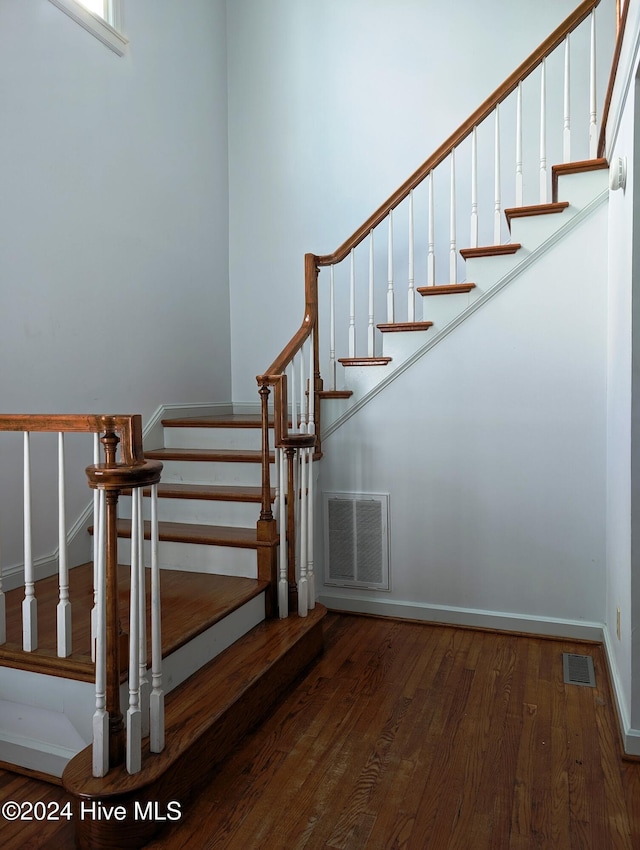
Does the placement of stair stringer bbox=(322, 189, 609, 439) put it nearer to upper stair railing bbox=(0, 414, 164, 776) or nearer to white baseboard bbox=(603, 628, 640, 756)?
white baseboard bbox=(603, 628, 640, 756)

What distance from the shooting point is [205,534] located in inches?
118

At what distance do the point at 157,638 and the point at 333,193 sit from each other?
3.77 meters

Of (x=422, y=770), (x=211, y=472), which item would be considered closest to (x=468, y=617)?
(x=422, y=770)

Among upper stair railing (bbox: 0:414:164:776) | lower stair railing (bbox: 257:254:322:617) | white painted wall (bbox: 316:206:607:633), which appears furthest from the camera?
white painted wall (bbox: 316:206:607:633)

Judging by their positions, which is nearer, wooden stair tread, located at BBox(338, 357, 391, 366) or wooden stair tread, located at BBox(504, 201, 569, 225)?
wooden stair tread, located at BBox(504, 201, 569, 225)

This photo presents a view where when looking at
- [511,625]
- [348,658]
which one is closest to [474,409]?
[511,625]

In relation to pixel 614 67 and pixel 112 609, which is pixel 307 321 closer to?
pixel 614 67

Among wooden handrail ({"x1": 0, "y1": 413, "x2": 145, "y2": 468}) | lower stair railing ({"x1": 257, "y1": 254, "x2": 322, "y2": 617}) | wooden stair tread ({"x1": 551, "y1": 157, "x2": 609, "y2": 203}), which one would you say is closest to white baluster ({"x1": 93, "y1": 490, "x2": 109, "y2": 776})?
wooden handrail ({"x1": 0, "y1": 413, "x2": 145, "y2": 468})

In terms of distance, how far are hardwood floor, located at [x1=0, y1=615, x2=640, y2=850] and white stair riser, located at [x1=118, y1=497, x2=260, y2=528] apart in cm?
83

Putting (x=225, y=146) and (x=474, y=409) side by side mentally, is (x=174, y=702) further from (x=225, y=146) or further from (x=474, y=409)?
(x=225, y=146)

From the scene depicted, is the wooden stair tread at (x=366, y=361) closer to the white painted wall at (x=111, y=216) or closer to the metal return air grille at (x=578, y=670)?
the white painted wall at (x=111, y=216)

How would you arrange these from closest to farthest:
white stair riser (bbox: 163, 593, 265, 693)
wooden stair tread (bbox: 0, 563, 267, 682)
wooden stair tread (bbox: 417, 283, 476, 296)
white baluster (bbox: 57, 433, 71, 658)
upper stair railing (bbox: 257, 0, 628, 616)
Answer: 1. white baluster (bbox: 57, 433, 71, 658)
2. wooden stair tread (bbox: 0, 563, 267, 682)
3. white stair riser (bbox: 163, 593, 265, 693)
4. upper stair railing (bbox: 257, 0, 628, 616)
5. wooden stair tread (bbox: 417, 283, 476, 296)

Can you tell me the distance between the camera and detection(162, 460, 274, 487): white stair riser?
136 inches

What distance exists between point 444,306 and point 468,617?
168cm
